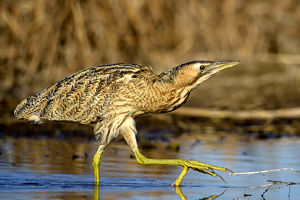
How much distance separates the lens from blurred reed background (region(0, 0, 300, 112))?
958 cm

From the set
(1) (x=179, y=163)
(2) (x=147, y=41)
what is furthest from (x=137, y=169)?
(2) (x=147, y=41)

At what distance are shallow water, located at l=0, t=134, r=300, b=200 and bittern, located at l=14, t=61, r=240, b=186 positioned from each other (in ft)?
0.59

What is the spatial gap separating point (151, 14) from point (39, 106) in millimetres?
4391

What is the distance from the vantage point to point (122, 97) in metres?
5.68

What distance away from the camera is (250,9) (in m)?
11.9

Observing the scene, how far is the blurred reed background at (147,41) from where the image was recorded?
9.58m

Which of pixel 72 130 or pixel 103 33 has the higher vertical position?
pixel 103 33

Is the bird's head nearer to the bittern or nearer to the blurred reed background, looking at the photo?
the bittern

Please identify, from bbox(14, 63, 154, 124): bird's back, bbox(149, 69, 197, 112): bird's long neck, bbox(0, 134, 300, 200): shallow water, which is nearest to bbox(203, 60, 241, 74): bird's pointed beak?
bbox(149, 69, 197, 112): bird's long neck

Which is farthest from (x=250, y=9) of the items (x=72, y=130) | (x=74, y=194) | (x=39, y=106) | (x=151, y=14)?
(x=74, y=194)

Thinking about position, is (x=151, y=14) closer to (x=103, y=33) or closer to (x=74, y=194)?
(x=103, y=33)

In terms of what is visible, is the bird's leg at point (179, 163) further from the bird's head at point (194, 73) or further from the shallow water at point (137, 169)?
the bird's head at point (194, 73)

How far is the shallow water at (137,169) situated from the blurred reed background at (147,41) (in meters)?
1.74

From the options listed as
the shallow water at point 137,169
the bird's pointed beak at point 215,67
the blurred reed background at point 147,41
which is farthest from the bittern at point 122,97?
the blurred reed background at point 147,41
